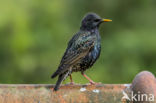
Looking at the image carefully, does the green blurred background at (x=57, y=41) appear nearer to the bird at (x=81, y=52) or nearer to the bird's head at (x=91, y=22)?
the bird's head at (x=91, y=22)

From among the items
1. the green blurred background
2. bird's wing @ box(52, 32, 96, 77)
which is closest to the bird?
bird's wing @ box(52, 32, 96, 77)

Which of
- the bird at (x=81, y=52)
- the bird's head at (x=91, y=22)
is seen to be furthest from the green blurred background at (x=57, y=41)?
the bird at (x=81, y=52)

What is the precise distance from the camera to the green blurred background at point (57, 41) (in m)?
10.2

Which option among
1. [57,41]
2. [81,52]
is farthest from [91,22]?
[57,41]

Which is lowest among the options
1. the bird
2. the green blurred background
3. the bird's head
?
the green blurred background

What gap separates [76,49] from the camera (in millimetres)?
5965

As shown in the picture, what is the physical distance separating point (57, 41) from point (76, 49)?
4.87 metres

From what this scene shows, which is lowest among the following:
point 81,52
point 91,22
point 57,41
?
point 57,41

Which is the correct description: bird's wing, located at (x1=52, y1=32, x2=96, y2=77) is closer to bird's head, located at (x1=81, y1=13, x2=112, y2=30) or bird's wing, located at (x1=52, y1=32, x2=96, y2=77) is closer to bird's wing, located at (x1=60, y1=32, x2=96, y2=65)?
bird's wing, located at (x1=60, y1=32, x2=96, y2=65)

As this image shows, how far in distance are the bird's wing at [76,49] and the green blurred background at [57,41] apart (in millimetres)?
3288

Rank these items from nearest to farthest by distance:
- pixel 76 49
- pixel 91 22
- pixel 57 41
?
1. pixel 76 49
2. pixel 91 22
3. pixel 57 41

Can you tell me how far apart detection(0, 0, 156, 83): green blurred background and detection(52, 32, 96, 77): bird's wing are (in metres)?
3.29

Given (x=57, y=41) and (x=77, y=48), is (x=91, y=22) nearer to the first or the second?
(x=77, y=48)

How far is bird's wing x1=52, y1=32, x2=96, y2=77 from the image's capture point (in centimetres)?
584
